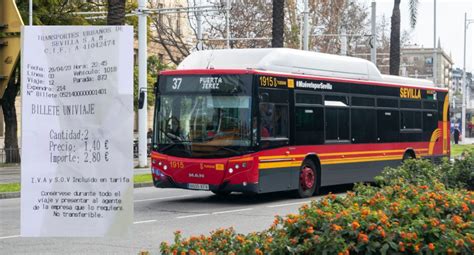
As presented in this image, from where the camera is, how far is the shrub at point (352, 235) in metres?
5.63

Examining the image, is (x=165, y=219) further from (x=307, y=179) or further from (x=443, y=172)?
(x=443, y=172)

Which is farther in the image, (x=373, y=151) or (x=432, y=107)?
(x=432, y=107)

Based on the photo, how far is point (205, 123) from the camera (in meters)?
16.0

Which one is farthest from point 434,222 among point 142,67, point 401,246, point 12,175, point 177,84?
point 142,67

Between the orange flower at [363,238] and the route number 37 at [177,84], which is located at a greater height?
the route number 37 at [177,84]

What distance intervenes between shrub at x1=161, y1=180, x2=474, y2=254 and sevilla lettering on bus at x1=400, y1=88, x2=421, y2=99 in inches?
617

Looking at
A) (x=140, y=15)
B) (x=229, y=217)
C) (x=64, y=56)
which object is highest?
(x=140, y=15)

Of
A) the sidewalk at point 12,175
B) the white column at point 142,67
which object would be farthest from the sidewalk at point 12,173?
the white column at point 142,67

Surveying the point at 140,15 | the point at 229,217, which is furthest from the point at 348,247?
the point at 140,15

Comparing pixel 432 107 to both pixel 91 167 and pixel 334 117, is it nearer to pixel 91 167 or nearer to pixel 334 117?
pixel 334 117

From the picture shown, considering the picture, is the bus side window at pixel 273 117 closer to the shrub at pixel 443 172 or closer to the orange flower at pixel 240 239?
the shrub at pixel 443 172

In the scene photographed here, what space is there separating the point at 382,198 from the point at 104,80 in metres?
2.87

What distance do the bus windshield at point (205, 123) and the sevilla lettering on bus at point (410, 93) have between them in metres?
7.31

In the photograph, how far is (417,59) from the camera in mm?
141625
